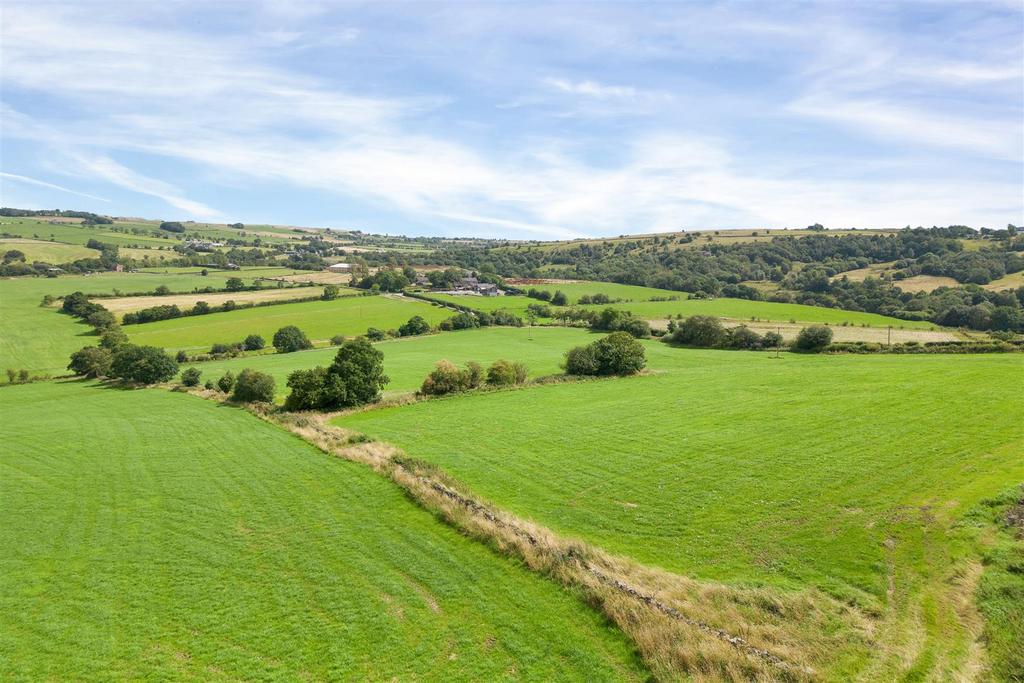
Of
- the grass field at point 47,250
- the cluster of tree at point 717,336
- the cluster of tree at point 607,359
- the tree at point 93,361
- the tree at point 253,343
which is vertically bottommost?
the tree at point 93,361

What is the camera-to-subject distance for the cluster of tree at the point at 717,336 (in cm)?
7112

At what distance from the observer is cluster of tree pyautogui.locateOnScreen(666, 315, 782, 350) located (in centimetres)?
7112

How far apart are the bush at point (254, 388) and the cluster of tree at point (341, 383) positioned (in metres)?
2.60

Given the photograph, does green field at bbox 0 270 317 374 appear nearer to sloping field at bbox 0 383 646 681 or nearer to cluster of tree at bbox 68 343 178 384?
cluster of tree at bbox 68 343 178 384

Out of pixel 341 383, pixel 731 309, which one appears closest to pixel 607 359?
pixel 341 383

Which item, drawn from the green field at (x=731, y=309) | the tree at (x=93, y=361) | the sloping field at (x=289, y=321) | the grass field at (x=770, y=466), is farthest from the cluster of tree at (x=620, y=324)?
the tree at (x=93, y=361)

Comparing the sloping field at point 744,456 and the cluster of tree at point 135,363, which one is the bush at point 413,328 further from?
the sloping field at point 744,456

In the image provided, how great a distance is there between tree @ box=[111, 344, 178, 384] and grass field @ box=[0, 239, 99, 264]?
105m

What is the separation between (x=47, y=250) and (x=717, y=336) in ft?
551

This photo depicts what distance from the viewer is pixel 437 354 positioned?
6944 cm

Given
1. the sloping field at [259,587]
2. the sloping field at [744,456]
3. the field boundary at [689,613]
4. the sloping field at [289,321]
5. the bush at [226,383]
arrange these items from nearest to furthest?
1. the field boundary at [689,613]
2. the sloping field at [259,587]
3. the sloping field at [744,456]
4. the bush at [226,383]
5. the sloping field at [289,321]

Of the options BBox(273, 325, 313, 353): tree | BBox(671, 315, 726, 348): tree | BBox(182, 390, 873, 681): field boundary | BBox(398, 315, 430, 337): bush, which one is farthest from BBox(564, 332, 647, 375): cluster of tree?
BBox(273, 325, 313, 353): tree

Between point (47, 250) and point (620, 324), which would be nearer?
point (620, 324)

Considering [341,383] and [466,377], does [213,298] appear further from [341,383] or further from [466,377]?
[466,377]
